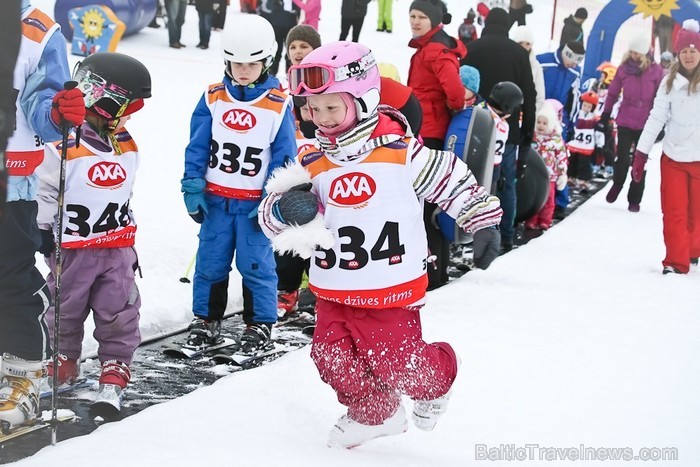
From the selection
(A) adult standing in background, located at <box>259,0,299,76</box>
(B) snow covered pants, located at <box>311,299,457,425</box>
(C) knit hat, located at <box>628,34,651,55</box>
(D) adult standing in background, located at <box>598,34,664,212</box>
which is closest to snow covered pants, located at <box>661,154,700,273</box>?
(D) adult standing in background, located at <box>598,34,664,212</box>

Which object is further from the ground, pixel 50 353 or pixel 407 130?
pixel 407 130

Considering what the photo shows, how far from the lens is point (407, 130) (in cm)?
433

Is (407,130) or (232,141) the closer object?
(407,130)

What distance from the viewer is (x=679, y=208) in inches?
334

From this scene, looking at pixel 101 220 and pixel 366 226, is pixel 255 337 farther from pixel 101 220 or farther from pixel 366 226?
pixel 366 226

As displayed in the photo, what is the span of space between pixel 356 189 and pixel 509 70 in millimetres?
5129

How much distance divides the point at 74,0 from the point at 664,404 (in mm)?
13485

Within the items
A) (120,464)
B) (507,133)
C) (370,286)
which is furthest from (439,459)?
(507,133)

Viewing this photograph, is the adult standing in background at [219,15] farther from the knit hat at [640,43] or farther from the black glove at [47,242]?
the black glove at [47,242]

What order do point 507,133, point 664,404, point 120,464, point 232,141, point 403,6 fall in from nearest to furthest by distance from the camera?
1. point 120,464
2. point 664,404
3. point 232,141
4. point 507,133
5. point 403,6

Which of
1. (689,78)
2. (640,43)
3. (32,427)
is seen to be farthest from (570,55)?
(32,427)

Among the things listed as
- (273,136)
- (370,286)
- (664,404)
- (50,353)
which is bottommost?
(664,404)

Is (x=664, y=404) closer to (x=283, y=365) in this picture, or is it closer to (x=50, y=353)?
(x=283, y=365)

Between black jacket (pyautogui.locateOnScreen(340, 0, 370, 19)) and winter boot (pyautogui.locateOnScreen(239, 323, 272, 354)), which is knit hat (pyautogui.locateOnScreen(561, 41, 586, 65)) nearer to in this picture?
winter boot (pyautogui.locateOnScreen(239, 323, 272, 354))
